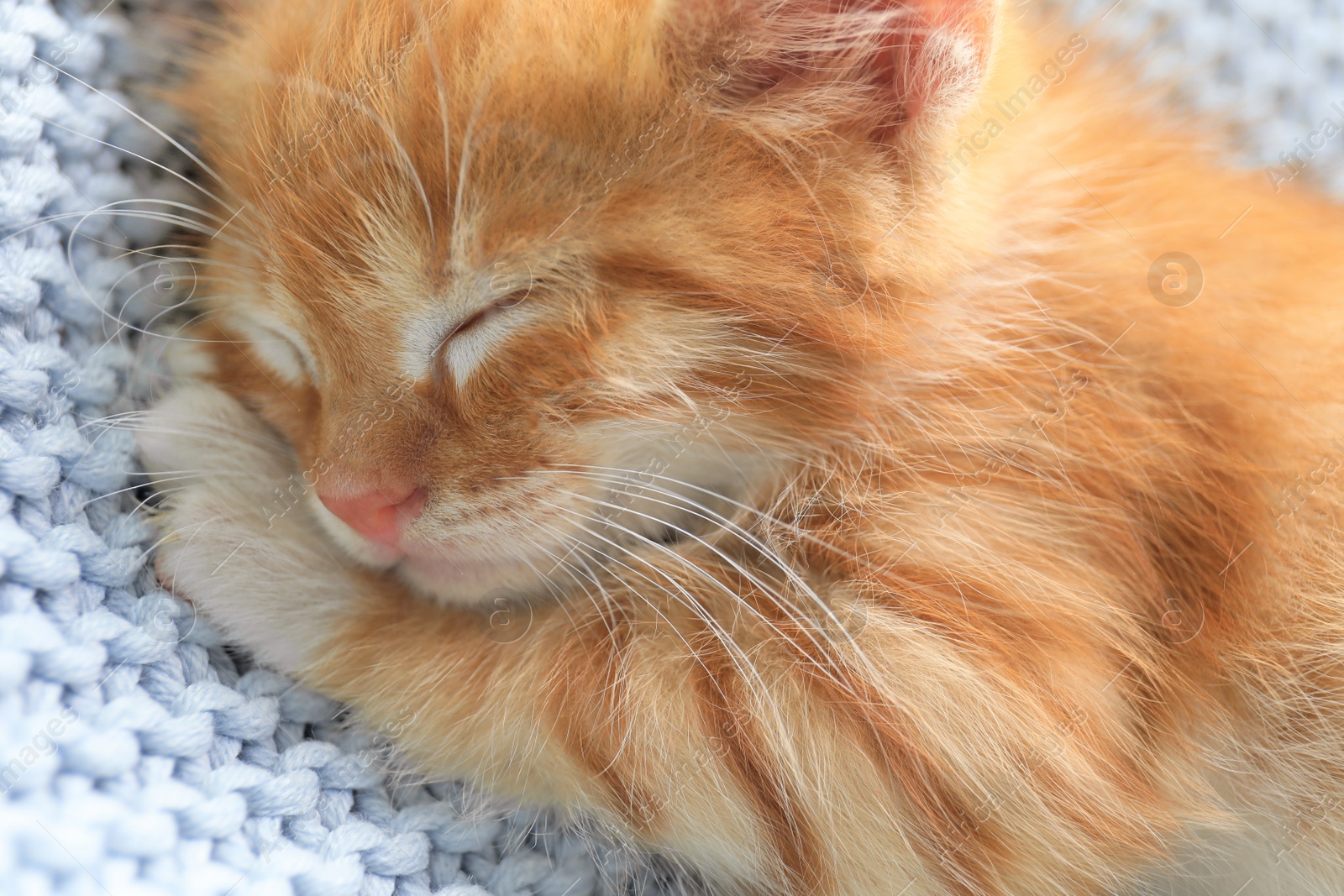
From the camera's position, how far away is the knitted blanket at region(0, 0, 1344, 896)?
0.64 m

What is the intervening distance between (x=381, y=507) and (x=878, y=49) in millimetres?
536

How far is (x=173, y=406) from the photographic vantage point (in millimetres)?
890

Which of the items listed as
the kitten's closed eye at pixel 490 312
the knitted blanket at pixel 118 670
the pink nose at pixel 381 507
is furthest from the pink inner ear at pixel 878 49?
the knitted blanket at pixel 118 670

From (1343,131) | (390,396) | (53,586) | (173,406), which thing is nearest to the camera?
(53,586)

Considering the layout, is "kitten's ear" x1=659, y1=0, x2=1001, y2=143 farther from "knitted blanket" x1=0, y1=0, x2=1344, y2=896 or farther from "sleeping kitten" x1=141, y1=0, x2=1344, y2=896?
"knitted blanket" x1=0, y1=0, x2=1344, y2=896

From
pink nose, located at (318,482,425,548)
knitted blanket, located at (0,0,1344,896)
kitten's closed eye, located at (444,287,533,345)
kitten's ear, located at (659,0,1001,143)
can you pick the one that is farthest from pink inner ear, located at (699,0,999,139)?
knitted blanket, located at (0,0,1344,896)

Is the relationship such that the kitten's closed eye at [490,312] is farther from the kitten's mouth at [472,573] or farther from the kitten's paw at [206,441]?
the kitten's paw at [206,441]

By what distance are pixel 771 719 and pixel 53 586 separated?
0.54 metres

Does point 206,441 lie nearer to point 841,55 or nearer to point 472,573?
point 472,573

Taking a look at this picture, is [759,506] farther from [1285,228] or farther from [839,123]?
[1285,228]

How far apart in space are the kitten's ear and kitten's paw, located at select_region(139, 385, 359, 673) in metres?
0.55

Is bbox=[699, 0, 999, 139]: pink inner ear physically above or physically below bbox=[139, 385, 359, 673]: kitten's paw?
above

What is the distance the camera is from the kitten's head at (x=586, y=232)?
0.73 metres

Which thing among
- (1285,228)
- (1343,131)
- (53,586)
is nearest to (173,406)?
(53,586)
